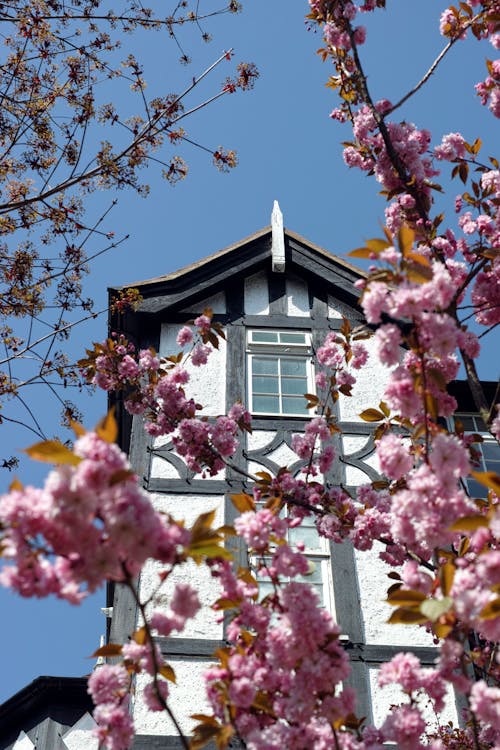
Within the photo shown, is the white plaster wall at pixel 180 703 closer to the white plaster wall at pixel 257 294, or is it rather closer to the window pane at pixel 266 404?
the window pane at pixel 266 404

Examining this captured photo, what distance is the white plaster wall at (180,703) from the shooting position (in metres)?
6.51

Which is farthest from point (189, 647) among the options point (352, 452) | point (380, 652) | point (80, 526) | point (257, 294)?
point (80, 526)

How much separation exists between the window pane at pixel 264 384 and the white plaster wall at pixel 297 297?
1.09 metres

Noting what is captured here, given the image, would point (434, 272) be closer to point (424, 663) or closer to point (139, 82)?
point (139, 82)

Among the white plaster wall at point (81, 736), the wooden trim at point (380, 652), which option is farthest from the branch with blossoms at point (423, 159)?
the white plaster wall at point (81, 736)

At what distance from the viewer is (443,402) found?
12.0 ft

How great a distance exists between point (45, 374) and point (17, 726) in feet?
17.1

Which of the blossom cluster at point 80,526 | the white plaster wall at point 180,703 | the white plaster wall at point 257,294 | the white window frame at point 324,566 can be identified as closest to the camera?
the blossom cluster at point 80,526

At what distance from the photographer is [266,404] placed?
8.98 metres

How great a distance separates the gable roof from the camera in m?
9.70

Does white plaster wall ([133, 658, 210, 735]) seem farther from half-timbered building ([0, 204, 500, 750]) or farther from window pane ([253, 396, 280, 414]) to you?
window pane ([253, 396, 280, 414])

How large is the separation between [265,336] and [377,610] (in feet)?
11.9

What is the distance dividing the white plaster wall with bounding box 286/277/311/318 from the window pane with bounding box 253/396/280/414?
4.61ft

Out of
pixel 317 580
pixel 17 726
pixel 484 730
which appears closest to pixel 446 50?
pixel 484 730
